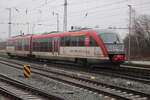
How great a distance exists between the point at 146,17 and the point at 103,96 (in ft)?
173

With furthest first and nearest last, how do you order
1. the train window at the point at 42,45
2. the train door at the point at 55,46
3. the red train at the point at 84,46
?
the train window at the point at 42,45 → the train door at the point at 55,46 → the red train at the point at 84,46

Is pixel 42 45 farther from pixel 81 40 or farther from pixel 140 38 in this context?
pixel 140 38

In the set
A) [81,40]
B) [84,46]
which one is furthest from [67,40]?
[84,46]

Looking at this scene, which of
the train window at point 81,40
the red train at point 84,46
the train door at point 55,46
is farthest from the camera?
the train door at point 55,46

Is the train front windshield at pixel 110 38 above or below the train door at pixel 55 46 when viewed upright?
above

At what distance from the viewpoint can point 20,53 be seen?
113ft

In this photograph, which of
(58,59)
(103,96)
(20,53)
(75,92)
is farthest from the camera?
(20,53)

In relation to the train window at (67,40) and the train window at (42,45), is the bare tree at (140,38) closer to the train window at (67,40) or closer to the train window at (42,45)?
the train window at (42,45)

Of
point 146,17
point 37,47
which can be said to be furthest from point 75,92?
point 146,17

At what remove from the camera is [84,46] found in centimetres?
2017

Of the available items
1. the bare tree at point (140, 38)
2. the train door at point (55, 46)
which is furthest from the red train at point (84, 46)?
the bare tree at point (140, 38)

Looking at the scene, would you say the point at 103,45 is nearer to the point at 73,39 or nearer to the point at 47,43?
the point at 73,39

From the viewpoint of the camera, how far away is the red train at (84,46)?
1859 centimetres

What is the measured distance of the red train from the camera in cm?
1859
